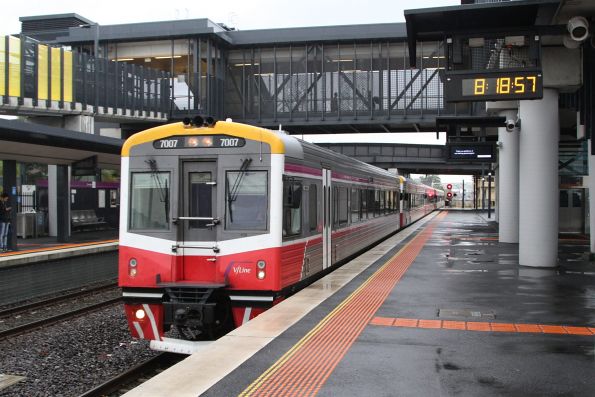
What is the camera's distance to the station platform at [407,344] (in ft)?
16.6

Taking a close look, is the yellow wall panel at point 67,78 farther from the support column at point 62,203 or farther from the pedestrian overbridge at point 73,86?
the support column at point 62,203

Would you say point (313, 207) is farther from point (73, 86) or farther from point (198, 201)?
point (73, 86)

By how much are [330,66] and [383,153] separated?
64.8 feet

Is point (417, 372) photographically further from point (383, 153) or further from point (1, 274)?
point (383, 153)

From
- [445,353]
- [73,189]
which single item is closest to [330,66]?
[73,189]

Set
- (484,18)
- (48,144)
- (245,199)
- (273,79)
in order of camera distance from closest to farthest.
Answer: (245,199) → (484,18) → (48,144) → (273,79)

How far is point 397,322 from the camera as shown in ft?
25.0

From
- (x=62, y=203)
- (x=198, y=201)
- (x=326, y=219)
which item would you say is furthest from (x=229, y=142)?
(x=62, y=203)

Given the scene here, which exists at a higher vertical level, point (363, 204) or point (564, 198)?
point (564, 198)

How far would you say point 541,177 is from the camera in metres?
13.9

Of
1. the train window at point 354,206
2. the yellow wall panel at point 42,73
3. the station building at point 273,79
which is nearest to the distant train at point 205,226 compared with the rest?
the train window at point 354,206

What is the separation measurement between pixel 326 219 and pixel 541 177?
6.11 meters

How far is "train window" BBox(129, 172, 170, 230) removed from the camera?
8.11m

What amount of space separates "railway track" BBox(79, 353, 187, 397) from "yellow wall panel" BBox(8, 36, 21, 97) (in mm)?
18632
